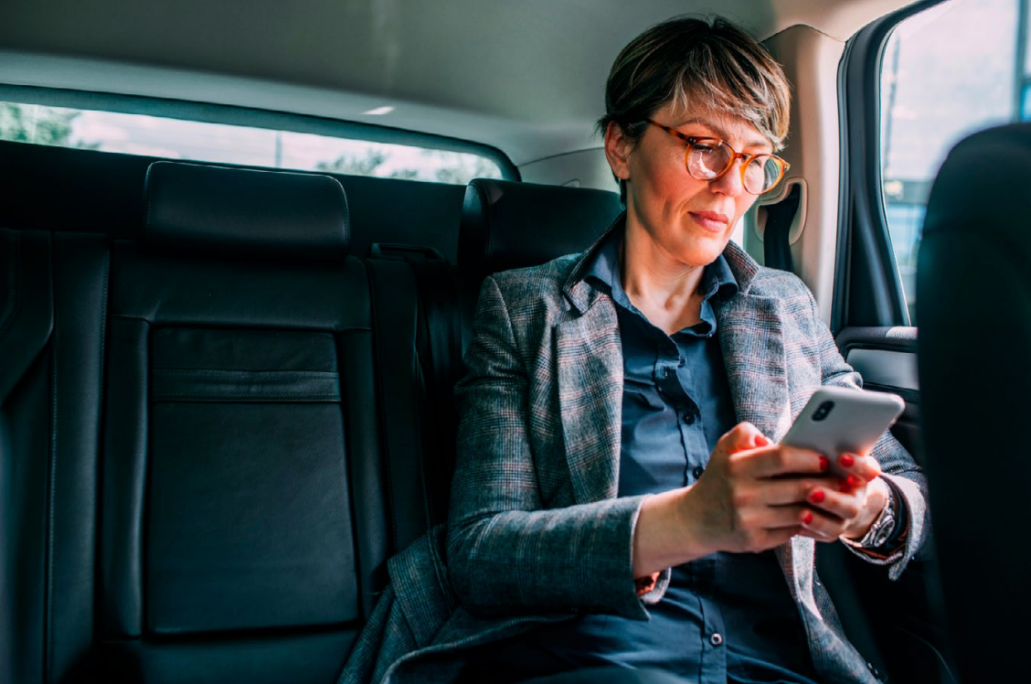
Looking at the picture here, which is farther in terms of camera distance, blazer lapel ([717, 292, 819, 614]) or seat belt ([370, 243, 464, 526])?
seat belt ([370, 243, 464, 526])

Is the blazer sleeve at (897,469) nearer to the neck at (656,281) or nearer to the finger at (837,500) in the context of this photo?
the finger at (837,500)

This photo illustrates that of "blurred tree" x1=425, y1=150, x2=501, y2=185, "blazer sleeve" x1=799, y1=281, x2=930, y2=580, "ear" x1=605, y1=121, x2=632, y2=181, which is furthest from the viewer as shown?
"blurred tree" x1=425, y1=150, x2=501, y2=185

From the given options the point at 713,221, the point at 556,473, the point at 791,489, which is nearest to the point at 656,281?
the point at 713,221

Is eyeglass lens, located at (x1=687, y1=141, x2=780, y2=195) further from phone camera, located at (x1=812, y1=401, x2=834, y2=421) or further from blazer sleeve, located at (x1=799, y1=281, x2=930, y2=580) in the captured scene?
phone camera, located at (x1=812, y1=401, x2=834, y2=421)

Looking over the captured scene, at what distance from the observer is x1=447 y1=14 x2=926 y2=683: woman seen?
1028 millimetres

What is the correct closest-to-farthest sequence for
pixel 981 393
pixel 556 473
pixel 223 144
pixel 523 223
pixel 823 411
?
pixel 981 393 → pixel 823 411 → pixel 556 473 → pixel 523 223 → pixel 223 144

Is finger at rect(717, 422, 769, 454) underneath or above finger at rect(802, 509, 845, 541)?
above

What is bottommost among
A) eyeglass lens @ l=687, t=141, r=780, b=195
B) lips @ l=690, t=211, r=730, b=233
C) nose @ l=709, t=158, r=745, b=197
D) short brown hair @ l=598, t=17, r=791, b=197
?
lips @ l=690, t=211, r=730, b=233

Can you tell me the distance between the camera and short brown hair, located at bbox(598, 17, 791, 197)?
135 centimetres

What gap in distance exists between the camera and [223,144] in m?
2.33

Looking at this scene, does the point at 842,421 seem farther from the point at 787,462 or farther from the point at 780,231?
the point at 780,231

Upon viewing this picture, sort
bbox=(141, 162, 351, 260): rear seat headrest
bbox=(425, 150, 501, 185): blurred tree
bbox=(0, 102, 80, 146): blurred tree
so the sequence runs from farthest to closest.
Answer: bbox=(425, 150, 501, 185): blurred tree, bbox=(0, 102, 80, 146): blurred tree, bbox=(141, 162, 351, 260): rear seat headrest

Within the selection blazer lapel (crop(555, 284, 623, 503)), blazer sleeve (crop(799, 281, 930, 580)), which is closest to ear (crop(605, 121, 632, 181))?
blazer lapel (crop(555, 284, 623, 503))

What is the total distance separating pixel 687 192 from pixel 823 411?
1.96 feet
